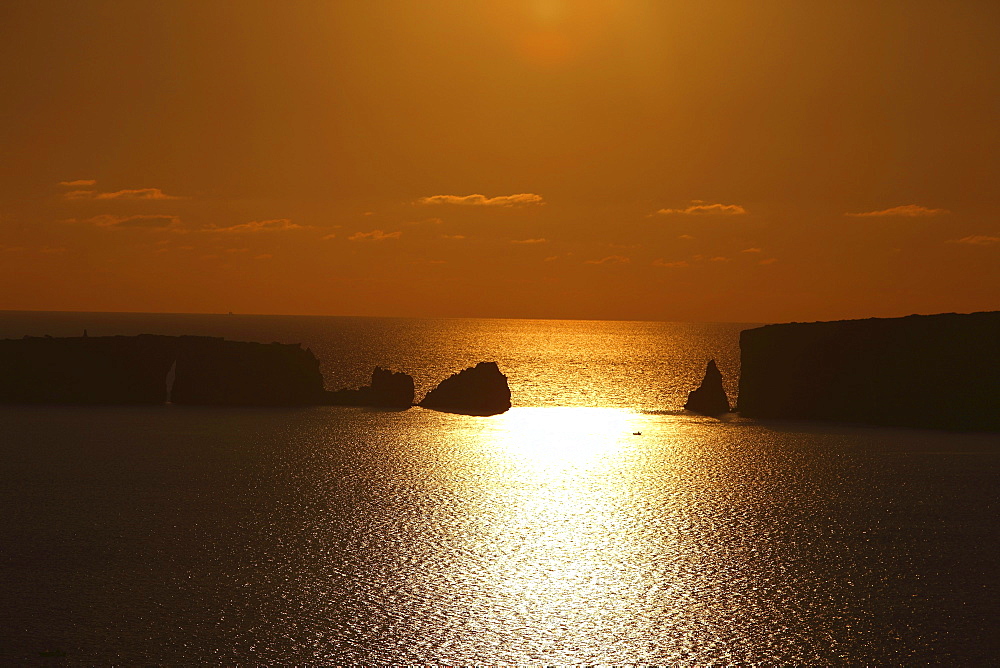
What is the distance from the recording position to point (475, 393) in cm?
5600

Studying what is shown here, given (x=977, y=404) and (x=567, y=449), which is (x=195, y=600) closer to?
(x=567, y=449)

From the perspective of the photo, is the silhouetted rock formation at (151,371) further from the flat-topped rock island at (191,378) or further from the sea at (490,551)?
the sea at (490,551)

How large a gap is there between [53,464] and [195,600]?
17327mm

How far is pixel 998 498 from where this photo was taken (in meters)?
26.0

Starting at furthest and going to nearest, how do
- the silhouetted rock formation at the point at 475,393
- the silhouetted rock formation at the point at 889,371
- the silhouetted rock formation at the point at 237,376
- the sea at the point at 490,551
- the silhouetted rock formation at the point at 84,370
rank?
the silhouetted rock formation at the point at 475,393, the silhouetted rock formation at the point at 237,376, the silhouetted rock formation at the point at 84,370, the silhouetted rock formation at the point at 889,371, the sea at the point at 490,551

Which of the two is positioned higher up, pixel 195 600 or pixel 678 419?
pixel 678 419

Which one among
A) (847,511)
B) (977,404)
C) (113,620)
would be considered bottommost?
(113,620)

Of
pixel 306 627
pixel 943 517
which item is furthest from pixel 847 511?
pixel 306 627

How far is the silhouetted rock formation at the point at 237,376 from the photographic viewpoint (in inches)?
2096

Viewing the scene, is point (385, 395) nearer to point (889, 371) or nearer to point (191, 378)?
point (191, 378)

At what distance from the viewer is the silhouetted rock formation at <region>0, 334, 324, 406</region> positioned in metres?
51.1

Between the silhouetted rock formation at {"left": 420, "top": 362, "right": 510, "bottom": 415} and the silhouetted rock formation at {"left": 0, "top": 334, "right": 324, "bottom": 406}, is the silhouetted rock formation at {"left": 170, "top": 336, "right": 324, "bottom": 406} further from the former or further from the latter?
the silhouetted rock formation at {"left": 420, "top": 362, "right": 510, "bottom": 415}

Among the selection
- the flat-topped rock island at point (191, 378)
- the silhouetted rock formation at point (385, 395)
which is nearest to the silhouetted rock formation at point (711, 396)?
the flat-topped rock island at point (191, 378)

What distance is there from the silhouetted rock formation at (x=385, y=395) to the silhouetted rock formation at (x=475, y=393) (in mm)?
1546
